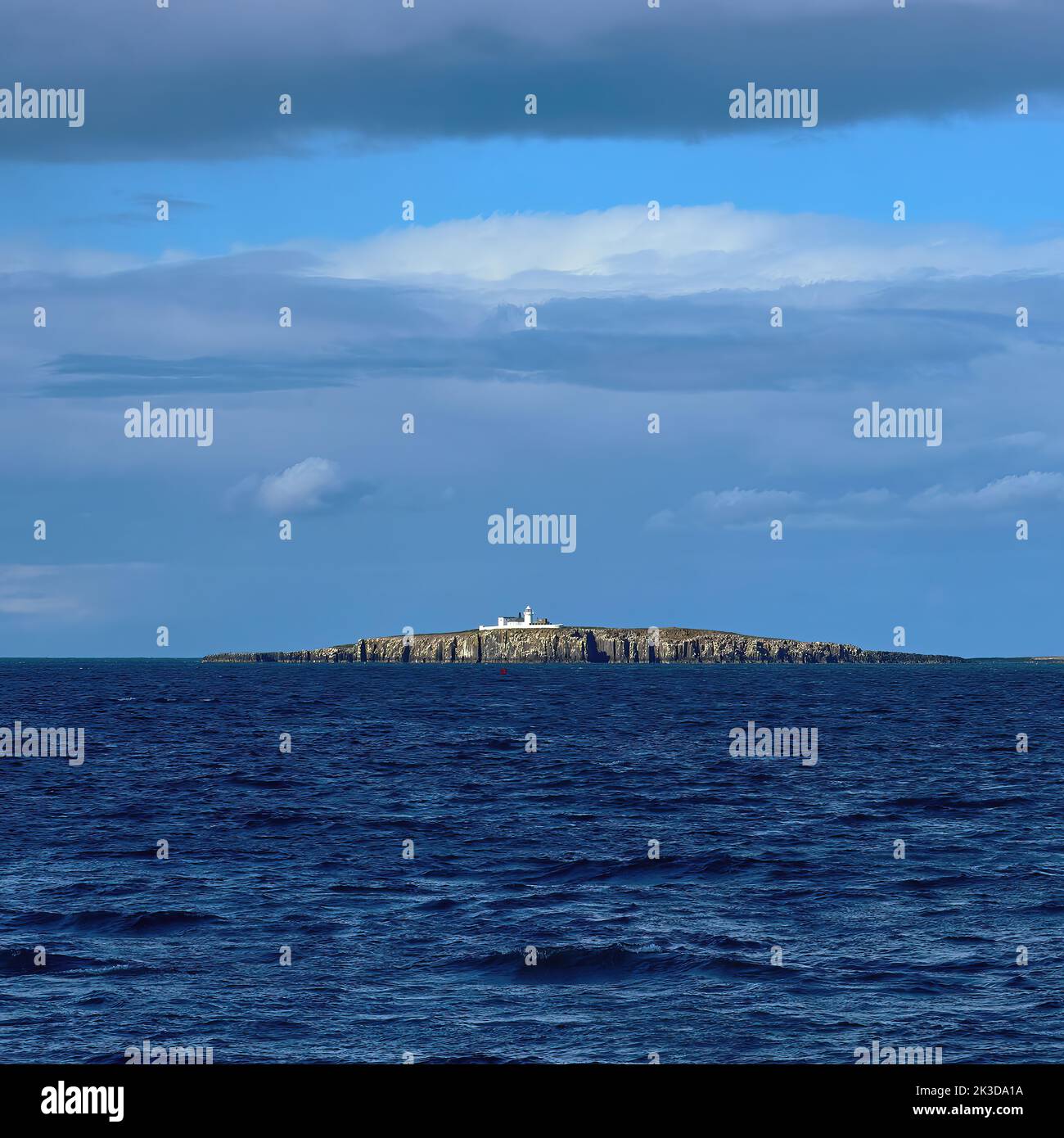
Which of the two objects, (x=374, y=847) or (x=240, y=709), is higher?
(x=240, y=709)

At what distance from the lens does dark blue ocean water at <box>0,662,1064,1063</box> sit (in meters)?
20.5

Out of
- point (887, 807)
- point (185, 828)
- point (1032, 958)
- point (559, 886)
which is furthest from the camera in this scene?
point (887, 807)

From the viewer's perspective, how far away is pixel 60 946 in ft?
84.0

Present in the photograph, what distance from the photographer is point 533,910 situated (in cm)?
2911

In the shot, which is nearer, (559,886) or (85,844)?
(559,886)

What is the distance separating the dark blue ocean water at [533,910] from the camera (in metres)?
20.5

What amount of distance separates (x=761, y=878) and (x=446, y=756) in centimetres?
4071

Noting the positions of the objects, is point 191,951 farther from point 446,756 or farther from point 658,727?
point 658,727

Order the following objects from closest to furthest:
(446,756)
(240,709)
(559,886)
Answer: (559,886)
(446,756)
(240,709)
